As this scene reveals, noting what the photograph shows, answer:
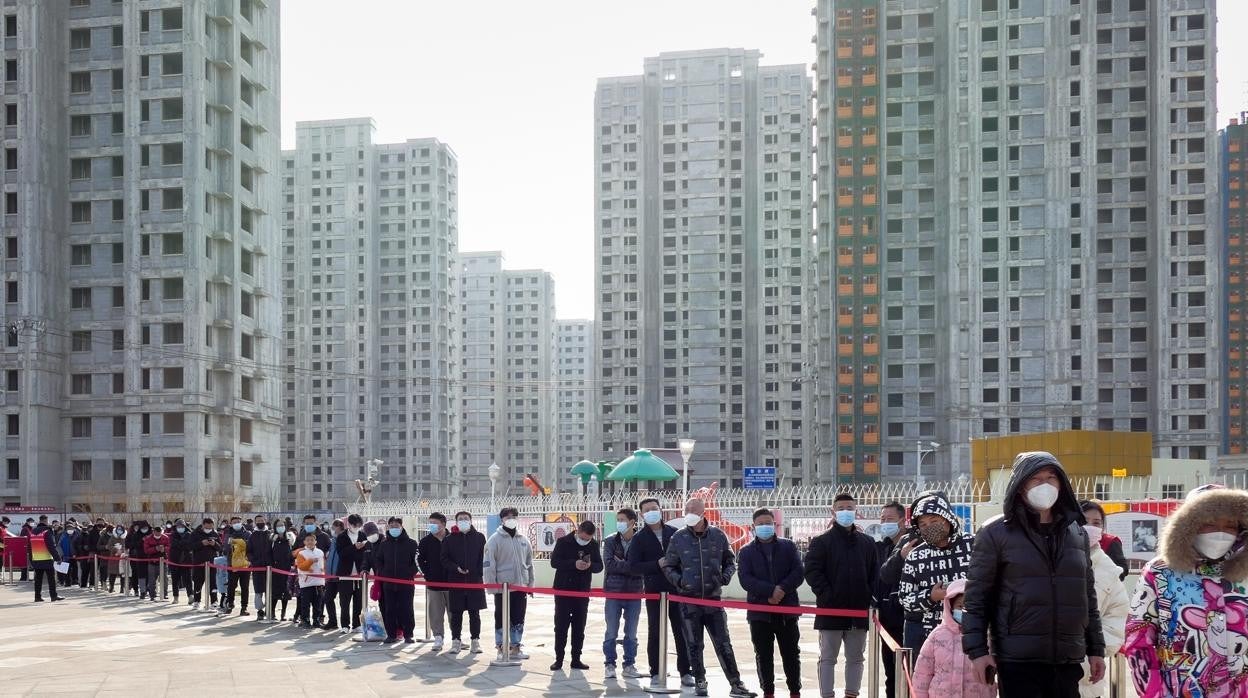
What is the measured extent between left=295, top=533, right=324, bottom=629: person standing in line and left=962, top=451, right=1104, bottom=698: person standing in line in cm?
1813

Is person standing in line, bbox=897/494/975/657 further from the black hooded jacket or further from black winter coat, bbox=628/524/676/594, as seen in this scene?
black winter coat, bbox=628/524/676/594

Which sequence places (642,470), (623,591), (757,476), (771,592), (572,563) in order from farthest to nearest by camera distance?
(757,476)
(642,470)
(572,563)
(623,591)
(771,592)

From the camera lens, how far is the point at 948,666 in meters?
6.95

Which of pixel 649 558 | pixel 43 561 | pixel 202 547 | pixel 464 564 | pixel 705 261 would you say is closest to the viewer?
pixel 649 558

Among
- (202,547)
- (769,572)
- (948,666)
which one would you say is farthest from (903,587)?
(202,547)

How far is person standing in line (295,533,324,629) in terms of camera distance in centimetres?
2261

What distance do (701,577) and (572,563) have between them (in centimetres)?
396

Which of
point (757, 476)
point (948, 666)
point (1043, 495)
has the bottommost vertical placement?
point (757, 476)

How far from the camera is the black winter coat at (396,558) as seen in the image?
20.0m

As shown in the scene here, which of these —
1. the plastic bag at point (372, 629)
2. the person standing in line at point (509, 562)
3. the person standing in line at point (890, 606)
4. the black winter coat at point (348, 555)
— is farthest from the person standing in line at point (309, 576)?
the person standing in line at point (890, 606)

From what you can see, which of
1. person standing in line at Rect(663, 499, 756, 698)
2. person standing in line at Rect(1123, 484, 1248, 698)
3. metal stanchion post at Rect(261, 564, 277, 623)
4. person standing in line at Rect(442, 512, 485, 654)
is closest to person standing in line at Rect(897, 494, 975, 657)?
person standing in line at Rect(1123, 484, 1248, 698)

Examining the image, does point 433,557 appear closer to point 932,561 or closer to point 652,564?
point 652,564

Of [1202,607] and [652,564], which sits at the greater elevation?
[1202,607]

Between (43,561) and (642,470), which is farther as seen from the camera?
(642,470)
